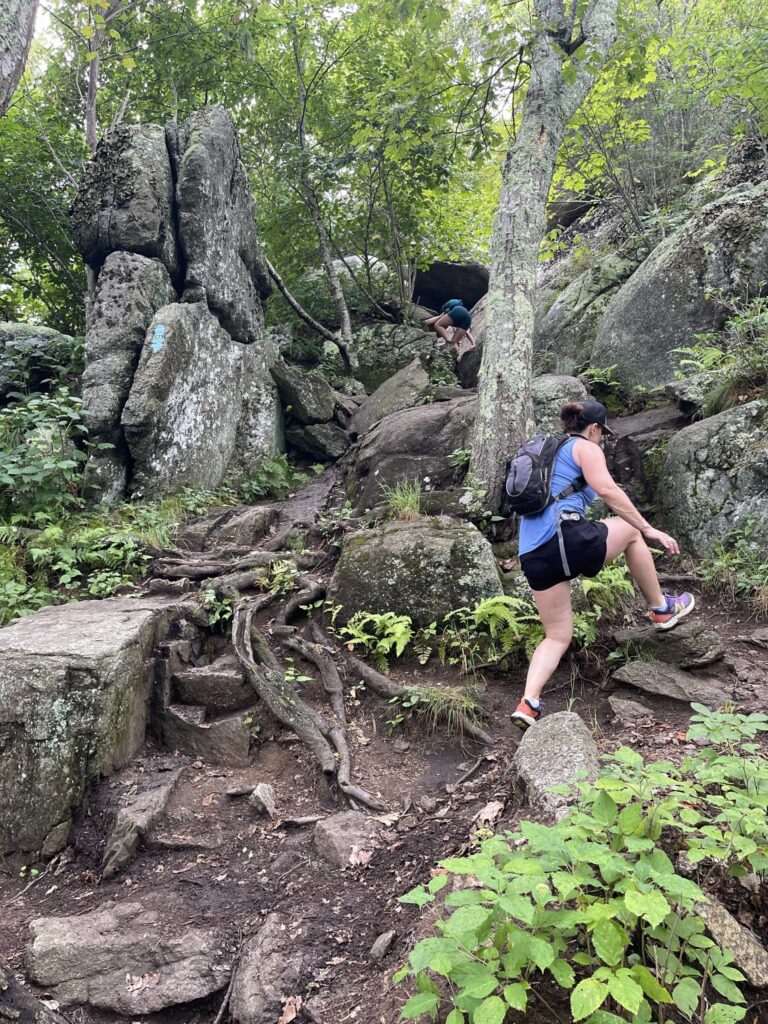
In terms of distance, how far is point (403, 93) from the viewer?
29.7 ft

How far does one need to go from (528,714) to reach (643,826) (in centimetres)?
211

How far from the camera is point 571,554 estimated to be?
4.39m

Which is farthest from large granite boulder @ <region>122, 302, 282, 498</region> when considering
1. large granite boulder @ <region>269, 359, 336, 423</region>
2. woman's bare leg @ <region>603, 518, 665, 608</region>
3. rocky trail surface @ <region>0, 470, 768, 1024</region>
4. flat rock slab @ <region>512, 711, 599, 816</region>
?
flat rock slab @ <region>512, 711, 599, 816</region>

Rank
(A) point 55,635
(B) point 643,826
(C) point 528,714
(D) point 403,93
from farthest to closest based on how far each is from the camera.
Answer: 1. (D) point 403,93
2. (A) point 55,635
3. (C) point 528,714
4. (B) point 643,826

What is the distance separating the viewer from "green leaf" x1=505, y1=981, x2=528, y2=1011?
65.9 inches

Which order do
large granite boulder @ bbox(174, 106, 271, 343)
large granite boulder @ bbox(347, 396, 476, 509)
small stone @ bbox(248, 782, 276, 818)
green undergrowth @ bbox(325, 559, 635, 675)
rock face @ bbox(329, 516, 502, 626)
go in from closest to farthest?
small stone @ bbox(248, 782, 276, 818), green undergrowth @ bbox(325, 559, 635, 675), rock face @ bbox(329, 516, 502, 626), large granite boulder @ bbox(347, 396, 476, 509), large granite boulder @ bbox(174, 106, 271, 343)

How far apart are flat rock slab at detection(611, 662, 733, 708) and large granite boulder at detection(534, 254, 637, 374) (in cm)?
796

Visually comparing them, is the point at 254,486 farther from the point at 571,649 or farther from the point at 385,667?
the point at 571,649

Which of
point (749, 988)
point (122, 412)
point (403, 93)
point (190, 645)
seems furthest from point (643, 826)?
point (403, 93)

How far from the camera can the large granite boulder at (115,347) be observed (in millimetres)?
9242

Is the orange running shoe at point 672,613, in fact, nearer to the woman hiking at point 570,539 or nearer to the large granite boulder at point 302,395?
the woman hiking at point 570,539

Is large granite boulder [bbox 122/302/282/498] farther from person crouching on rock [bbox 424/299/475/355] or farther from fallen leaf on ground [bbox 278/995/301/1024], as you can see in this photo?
fallen leaf on ground [bbox 278/995/301/1024]

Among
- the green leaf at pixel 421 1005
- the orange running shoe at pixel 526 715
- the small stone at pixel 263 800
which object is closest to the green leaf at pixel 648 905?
the green leaf at pixel 421 1005

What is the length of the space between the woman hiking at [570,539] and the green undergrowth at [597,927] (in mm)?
2034
